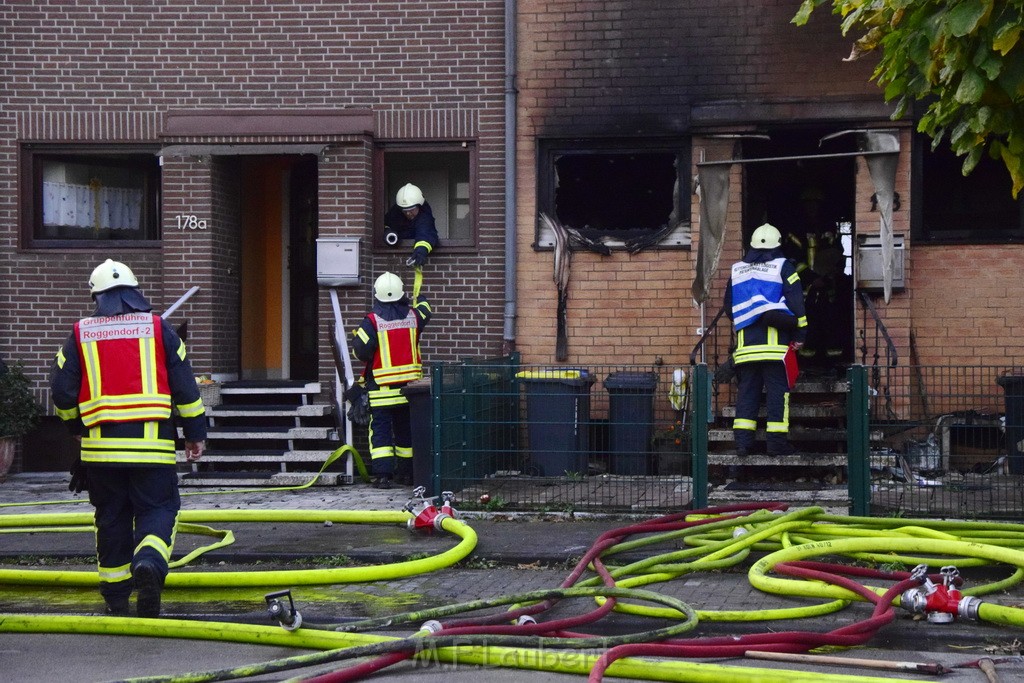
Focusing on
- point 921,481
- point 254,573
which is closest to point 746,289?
point 921,481

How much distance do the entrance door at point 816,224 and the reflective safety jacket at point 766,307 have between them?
1.96 metres

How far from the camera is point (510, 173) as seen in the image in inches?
482

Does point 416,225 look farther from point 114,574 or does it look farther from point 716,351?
point 114,574

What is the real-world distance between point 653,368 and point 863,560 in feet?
13.0

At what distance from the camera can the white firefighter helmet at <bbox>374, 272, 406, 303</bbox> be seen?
37.0 ft

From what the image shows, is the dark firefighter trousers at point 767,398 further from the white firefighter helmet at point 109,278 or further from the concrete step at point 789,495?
the white firefighter helmet at point 109,278

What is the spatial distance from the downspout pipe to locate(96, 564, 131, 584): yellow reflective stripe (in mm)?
5941

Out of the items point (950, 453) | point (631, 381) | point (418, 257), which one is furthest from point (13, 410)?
point (950, 453)

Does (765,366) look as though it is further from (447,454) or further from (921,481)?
(447,454)

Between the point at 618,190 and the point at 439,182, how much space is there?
178cm

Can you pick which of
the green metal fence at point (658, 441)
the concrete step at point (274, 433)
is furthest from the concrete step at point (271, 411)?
the green metal fence at point (658, 441)

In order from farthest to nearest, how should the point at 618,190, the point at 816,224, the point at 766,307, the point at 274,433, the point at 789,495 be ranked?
the point at 816,224
the point at 618,190
the point at 274,433
the point at 766,307
the point at 789,495

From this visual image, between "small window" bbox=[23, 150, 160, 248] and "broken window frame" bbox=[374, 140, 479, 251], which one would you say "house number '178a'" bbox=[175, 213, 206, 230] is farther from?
"broken window frame" bbox=[374, 140, 479, 251]

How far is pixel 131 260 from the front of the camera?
12.7m
